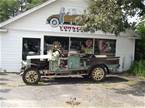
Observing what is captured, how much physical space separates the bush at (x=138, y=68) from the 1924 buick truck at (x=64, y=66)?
9.44ft

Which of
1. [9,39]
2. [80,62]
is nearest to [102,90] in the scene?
[80,62]

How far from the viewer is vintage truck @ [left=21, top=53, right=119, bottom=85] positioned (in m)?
17.1

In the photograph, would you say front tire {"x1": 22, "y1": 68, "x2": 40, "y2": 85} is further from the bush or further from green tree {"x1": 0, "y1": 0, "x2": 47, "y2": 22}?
green tree {"x1": 0, "y1": 0, "x2": 47, "y2": 22}

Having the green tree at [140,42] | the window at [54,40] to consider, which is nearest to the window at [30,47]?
the window at [54,40]

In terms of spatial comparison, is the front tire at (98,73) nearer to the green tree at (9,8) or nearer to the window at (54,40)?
the window at (54,40)

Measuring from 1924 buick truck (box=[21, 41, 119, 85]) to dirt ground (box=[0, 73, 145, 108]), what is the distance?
1.36ft

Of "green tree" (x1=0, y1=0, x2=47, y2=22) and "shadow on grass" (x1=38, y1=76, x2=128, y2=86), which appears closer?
"shadow on grass" (x1=38, y1=76, x2=128, y2=86)

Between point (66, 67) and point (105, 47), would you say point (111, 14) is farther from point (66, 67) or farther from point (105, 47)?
point (105, 47)

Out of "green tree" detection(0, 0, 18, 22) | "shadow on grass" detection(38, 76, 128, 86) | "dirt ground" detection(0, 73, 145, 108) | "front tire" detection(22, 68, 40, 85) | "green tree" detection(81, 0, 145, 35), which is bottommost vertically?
"dirt ground" detection(0, 73, 145, 108)

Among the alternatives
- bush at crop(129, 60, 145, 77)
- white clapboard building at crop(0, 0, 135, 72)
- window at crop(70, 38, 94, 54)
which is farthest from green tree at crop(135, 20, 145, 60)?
window at crop(70, 38, 94, 54)

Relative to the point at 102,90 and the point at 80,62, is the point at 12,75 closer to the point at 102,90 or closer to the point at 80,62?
the point at 80,62

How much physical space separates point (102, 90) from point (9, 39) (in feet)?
25.1

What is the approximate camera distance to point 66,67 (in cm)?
1803

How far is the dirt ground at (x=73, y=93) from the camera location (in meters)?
12.9
